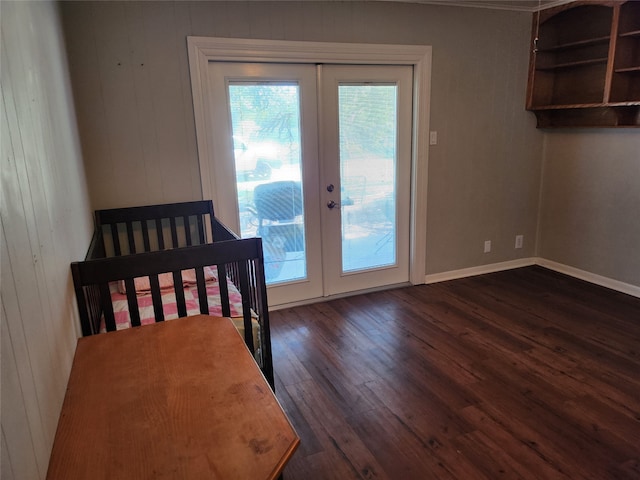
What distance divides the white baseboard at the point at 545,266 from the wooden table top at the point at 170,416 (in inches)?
121

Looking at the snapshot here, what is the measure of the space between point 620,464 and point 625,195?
8.45 feet

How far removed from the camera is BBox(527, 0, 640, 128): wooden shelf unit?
10.8ft

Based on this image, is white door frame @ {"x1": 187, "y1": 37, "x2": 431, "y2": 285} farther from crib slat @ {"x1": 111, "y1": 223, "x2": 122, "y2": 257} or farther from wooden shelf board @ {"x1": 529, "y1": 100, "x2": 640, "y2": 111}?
wooden shelf board @ {"x1": 529, "y1": 100, "x2": 640, "y2": 111}

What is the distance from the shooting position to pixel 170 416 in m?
1.02

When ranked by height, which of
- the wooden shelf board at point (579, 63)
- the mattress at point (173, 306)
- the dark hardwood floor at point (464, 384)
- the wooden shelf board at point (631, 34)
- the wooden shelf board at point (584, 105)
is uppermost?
the wooden shelf board at point (631, 34)

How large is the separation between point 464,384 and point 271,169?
201 cm

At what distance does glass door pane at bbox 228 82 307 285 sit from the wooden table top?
77.4 inches

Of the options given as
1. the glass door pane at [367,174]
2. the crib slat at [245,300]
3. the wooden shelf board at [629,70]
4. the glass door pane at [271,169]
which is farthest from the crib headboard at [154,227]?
the wooden shelf board at [629,70]

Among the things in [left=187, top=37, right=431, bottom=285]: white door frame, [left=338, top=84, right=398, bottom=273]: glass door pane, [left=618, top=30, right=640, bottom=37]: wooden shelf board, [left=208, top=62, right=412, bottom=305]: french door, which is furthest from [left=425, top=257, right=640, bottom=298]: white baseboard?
[left=618, top=30, right=640, bottom=37]: wooden shelf board

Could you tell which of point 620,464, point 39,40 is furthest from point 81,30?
point 620,464

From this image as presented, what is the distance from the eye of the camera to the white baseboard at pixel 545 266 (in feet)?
12.0

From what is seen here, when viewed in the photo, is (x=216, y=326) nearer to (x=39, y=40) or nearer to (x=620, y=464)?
(x=39, y=40)

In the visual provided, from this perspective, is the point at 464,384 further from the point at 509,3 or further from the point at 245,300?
the point at 509,3

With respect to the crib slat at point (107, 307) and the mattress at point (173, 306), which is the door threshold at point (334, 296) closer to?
the mattress at point (173, 306)
